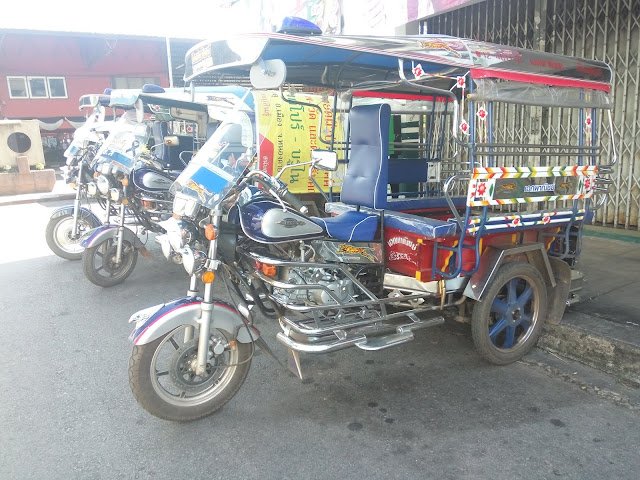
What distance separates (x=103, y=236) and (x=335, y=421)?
3.56m

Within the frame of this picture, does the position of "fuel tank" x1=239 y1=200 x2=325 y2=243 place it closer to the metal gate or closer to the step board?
the step board

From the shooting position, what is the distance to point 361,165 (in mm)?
3826

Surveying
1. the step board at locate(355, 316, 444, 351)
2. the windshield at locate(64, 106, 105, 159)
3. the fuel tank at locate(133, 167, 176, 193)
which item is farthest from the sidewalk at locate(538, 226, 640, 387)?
the windshield at locate(64, 106, 105, 159)

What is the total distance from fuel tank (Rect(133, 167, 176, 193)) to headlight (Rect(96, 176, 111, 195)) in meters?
0.32

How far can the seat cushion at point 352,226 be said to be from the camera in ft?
11.2

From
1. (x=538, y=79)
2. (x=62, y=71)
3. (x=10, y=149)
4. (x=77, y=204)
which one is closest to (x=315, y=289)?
(x=538, y=79)

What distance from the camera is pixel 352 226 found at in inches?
137

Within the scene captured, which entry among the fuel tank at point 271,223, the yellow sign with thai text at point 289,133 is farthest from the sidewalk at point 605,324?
the yellow sign with thai text at point 289,133

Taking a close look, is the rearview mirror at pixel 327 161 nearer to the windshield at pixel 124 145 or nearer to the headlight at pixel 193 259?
the headlight at pixel 193 259

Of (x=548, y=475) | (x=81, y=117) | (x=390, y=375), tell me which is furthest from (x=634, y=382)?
(x=81, y=117)

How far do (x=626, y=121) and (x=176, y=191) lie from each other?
619 cm

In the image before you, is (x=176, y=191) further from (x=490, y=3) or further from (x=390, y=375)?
(x=490, y=3)

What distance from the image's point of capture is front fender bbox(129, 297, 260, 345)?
2824mm

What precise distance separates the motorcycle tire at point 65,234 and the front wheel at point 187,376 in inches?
160
